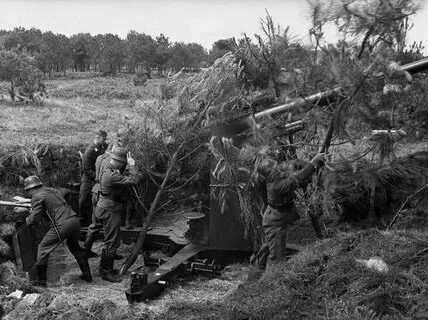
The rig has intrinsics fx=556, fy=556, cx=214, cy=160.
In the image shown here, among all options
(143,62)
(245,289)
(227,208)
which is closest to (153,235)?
(227,208)

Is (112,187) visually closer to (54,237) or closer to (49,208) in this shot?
(49,208)

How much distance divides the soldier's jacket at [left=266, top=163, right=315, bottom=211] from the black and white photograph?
0.02m

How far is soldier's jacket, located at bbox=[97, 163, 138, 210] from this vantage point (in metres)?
8.21

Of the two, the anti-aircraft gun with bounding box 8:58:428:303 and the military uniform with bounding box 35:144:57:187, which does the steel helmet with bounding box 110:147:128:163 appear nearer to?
the anti-aircraft gun with bounding box 8:58:428:303

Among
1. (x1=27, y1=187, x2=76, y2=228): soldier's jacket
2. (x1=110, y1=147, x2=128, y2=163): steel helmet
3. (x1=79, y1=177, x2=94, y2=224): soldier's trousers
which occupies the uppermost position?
(x1=110, y1=147, x2=128, y2=163): steel helmet

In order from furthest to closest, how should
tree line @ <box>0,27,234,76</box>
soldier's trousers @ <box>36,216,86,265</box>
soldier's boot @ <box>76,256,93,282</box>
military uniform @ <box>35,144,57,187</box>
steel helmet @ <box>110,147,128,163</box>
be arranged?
tree line @ <box>0,27,234,76</box>, military uniform @ <box>35,144,57,187</box>, steel helmet @ <box>110,147,128,163</box>, soldier's boot @ <box>76,256,93,282</box>, soldier's trousers @ <box>36,216,86,265</box>

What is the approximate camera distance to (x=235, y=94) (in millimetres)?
8383

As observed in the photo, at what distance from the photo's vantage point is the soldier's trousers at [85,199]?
10.0 metres

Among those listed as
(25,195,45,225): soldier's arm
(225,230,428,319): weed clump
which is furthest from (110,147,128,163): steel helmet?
(225,230,428,319): weed clump

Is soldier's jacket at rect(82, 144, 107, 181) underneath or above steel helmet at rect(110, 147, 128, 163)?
underneath

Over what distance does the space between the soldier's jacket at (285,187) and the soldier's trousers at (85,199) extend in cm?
405

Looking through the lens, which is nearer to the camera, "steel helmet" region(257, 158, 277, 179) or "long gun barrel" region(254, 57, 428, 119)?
"long gun barrel" region(254, 57, 428, 119)

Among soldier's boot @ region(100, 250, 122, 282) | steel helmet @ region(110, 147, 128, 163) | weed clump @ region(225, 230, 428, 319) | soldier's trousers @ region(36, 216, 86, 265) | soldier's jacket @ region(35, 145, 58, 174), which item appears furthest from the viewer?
soldier's jacket @ region(35, 145, 58, 174)

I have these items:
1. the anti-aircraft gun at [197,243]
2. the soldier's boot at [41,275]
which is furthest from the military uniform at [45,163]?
the soldier's boot at [41,275]
